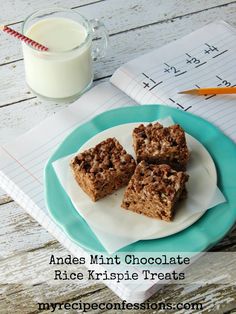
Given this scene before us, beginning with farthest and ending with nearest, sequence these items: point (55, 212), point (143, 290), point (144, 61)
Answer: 1. point (144, 61)
2. point (55, 212)
3. point (143, 290)

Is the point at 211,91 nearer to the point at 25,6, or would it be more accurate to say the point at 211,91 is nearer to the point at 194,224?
the point at 194,224

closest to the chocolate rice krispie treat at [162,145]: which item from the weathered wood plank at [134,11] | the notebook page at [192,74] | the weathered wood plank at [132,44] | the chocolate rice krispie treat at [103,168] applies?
the chocolate rice krispie treat at [103,168]

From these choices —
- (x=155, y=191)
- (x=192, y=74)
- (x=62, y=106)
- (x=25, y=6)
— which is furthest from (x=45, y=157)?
(x=25, y=6)

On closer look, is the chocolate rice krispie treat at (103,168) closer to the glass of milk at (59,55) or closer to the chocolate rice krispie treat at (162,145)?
the chocolate rice krispie treat at (162,145)

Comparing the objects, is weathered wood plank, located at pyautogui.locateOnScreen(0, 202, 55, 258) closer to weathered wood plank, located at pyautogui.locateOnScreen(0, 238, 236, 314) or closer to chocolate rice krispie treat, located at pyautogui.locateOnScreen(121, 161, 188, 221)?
weathered wood plank, located at pyautogui.locateOnScreen(0, 238, 236, 314)

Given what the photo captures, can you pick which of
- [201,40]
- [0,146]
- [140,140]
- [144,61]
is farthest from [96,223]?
[201,40]

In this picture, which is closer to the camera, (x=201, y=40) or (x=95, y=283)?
(x=95, y=283)

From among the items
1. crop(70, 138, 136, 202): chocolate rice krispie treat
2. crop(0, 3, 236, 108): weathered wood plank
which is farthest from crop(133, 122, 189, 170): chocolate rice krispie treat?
crop(0, 3, 236, 108): weathered wood plank

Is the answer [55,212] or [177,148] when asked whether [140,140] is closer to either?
[177,148]
